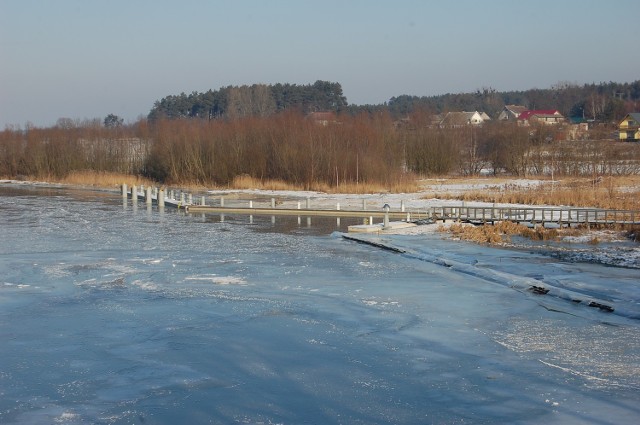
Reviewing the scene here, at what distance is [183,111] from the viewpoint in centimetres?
13938

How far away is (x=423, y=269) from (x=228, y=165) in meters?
41.8

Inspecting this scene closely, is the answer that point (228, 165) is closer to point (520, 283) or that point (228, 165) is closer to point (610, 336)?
point (520, 283)

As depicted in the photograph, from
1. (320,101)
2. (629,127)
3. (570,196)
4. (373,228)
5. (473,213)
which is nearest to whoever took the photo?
(373,228)

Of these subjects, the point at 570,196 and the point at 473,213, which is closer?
the point at 473,213

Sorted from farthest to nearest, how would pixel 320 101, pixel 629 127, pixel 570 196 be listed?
1. pixel 320 101
2. pixel 629 127
3. pixel 570 196

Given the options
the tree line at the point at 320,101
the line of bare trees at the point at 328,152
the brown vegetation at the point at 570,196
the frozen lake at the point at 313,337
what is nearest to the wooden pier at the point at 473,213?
the brown vegetation at the point at 570,196

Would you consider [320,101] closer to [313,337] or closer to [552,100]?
[552,100]

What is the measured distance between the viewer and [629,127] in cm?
8394

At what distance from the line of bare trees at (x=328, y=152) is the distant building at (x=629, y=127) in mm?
18070

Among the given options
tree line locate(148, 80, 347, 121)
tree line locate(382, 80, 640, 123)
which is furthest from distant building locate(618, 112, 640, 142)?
tree line locate(148, 80, 347, 121)

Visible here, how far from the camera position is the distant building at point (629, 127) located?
82.8m

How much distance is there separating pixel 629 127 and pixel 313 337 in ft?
261

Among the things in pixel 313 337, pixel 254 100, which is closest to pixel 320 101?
pixel 254 100

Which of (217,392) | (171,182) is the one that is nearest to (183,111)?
(171,182)
